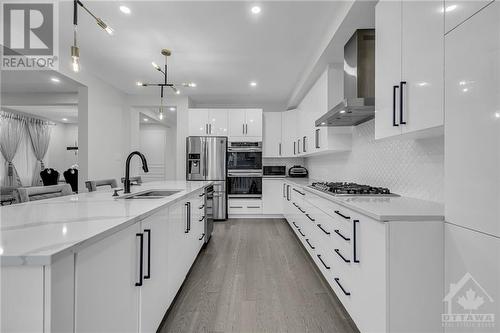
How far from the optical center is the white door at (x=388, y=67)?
1.62m

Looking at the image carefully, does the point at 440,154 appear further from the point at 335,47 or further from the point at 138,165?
the point at 138,165

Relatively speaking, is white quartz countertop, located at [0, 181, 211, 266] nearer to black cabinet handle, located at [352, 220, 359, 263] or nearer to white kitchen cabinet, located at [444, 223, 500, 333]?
black cabinet handle, located at [352, 220, 359, 263]

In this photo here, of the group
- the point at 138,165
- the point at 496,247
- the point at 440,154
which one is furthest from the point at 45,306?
the point at 138,165

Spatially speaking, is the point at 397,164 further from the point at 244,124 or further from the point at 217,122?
→ the point at 217,122

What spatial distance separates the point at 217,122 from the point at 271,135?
48.6 inches

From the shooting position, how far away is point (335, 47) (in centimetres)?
286

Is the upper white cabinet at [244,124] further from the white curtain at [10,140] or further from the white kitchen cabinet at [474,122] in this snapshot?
the white curtain at [10,140]

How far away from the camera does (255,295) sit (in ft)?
7.09

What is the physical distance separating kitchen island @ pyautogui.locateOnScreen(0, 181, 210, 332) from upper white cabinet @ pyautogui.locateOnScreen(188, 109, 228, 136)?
12.0 feet

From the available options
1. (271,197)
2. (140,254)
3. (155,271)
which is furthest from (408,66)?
(271,197)

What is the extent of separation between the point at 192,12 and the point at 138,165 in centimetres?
638

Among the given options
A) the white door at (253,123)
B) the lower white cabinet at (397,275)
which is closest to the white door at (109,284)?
the lower white cabinet at (397,275)

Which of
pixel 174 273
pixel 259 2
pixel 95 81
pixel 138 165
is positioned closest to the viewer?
pixel 174 273

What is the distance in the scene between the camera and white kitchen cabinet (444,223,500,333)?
958mm
